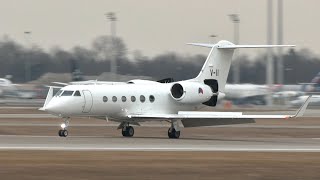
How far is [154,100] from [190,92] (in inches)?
81.3

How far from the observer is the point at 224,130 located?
5738 cm

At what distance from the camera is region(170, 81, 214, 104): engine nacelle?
48.6 meters

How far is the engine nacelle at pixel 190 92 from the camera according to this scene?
48.6m

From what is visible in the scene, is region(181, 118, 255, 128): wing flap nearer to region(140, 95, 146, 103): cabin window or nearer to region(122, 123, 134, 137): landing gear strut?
A: region(140, 95, 146, 103): cabin window

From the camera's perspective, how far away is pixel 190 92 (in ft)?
159

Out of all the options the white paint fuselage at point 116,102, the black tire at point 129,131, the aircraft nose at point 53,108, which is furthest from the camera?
the black tire at point 129,131

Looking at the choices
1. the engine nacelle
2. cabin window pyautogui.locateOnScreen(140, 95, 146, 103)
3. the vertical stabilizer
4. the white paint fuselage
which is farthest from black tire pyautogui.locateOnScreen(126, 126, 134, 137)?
the vertical stabilizer

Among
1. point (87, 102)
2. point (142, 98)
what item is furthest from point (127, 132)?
point (87, 102)

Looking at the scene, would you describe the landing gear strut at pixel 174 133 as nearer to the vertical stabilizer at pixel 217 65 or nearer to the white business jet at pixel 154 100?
the white business jet at pixel 154 100

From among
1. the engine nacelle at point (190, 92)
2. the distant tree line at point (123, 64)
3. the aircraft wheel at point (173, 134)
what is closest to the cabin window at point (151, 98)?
the engine nacelle at point (190, 92)

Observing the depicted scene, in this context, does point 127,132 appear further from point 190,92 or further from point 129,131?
point 190,92

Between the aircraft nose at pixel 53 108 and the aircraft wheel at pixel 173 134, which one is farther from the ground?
the aircraft nose at pixel 53 108
